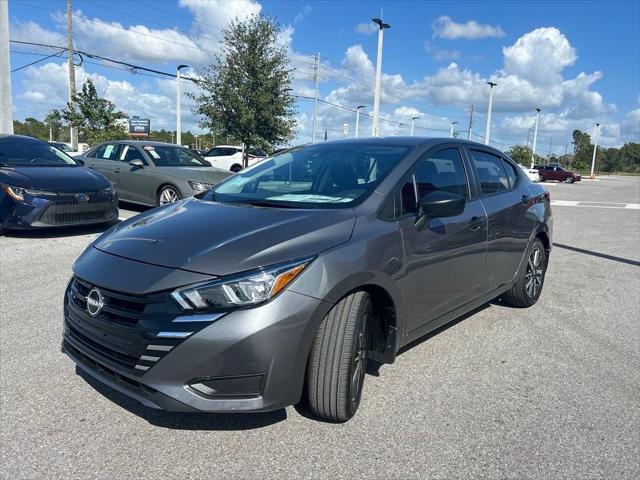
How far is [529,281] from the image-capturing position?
4980 mm

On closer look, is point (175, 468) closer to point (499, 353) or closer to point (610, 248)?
point (499, 353)

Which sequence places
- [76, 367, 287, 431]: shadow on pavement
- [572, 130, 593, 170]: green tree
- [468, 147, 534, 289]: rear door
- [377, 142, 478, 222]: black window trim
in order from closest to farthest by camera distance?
[76, 367, 287, 431]: shadow on pavement → [377, 142, 478, 222]: black window trim → [468, 147, 534, 289]: rear door → [572, 130, 593, 170]: green tree

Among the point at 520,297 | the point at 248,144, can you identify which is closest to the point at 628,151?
the point at 248,144

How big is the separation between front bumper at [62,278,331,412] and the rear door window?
2370 millimetres

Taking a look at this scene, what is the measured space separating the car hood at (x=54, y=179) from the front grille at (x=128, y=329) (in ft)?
17.5

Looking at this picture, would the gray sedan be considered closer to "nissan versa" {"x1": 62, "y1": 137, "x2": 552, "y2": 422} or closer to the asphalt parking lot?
the asphalt parking lot

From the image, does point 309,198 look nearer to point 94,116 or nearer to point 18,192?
point 18,192

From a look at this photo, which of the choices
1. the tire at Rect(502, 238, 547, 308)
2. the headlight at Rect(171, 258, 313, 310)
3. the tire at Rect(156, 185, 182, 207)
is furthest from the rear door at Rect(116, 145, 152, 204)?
the headlight at Rect(171, 258, 313, 310)


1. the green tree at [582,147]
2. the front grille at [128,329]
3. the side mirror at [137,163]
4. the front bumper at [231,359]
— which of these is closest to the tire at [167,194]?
the side mirror at [137,163]

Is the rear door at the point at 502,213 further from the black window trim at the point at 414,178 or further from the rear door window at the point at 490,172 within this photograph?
the black window trim at the point at 414,178

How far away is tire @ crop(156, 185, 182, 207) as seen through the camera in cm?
986

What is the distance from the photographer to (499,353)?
388cm

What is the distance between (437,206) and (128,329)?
73.8 inches

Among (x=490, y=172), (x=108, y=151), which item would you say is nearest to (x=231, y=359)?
(x=490, y=172)
